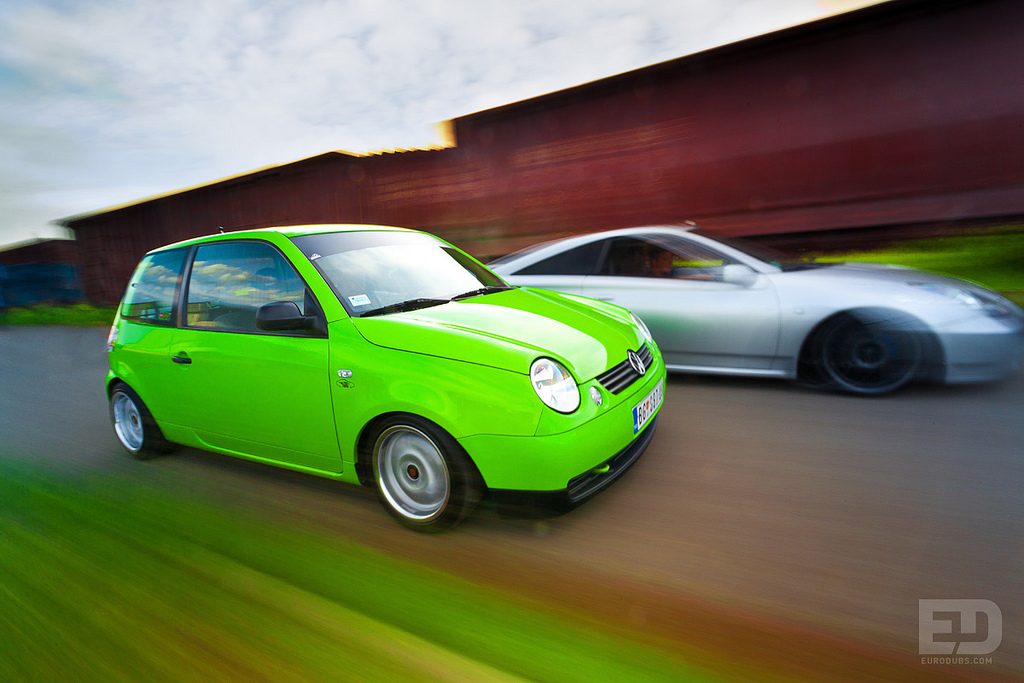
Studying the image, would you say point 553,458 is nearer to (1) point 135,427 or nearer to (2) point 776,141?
(1) point 135,427

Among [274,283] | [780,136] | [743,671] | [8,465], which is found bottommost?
[743,671]

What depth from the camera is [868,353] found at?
419 cm

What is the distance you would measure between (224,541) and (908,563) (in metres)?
2.95

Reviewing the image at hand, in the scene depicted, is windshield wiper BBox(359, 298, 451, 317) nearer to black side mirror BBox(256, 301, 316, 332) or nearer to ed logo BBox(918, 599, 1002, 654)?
black side mirror BBox(256, 301, 316, 332)

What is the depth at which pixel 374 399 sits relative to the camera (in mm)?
2725

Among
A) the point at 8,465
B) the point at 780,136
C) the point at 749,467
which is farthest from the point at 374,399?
the point at 780,136

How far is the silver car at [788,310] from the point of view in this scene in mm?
3922

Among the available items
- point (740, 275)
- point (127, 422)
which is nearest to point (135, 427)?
point (127, 422)

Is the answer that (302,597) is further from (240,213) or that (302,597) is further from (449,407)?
(240,213)

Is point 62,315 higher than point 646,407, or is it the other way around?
point 62,315

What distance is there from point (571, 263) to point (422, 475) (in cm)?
297

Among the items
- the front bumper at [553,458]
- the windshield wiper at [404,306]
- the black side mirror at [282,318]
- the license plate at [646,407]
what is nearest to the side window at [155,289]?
the black side mirror at [282,318]

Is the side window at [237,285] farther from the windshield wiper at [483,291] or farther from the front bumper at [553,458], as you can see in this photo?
the front bumper at [553,458]

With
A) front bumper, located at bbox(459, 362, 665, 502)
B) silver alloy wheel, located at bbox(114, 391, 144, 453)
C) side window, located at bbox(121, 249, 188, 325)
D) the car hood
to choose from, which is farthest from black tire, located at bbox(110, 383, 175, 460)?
front bumper, located at bbox(459, 362, 665, 502)
